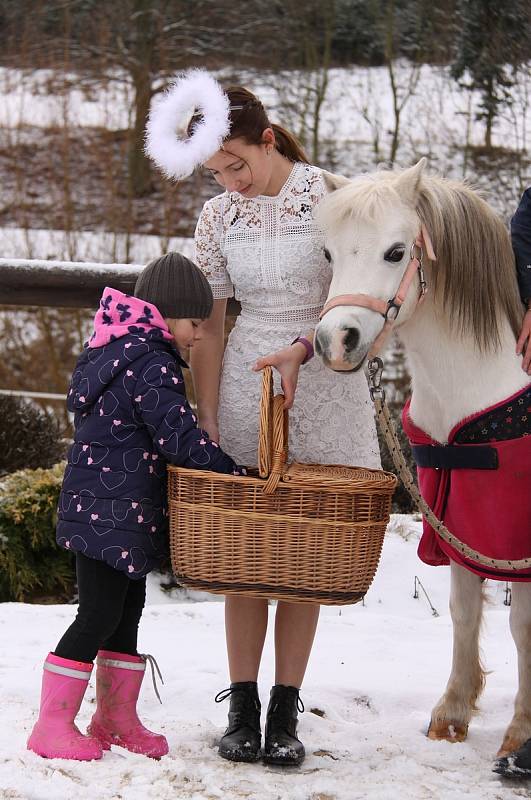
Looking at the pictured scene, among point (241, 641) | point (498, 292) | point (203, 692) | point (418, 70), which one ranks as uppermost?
point (418, 70)

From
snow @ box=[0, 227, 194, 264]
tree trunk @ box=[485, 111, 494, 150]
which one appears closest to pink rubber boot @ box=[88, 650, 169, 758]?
snow @ box=[0, 227, 194, 264]

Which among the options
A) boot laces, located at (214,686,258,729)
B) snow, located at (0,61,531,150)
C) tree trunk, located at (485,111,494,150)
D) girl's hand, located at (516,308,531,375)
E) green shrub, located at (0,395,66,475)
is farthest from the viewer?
snow, located at (0,61,531,150)

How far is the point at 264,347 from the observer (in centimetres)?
246

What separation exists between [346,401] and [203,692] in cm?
109

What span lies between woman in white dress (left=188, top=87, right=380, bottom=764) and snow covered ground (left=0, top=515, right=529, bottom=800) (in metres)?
0.17

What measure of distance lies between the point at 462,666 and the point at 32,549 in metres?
2.00

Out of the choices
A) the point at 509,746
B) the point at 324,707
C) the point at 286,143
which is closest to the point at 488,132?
the point at 286,143

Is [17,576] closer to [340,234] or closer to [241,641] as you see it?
[241,641]

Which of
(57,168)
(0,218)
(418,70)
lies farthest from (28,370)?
(418,70)

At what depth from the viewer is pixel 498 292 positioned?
92.3 inches

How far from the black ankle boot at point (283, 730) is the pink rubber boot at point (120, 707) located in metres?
0.28

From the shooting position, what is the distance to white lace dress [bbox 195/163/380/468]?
2422mm

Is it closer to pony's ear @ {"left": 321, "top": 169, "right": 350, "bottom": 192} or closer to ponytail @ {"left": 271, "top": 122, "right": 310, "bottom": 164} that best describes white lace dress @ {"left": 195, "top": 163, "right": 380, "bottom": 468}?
ponytail @ {"left": 271, "top": 122, "right": 310, "bottom": 164}

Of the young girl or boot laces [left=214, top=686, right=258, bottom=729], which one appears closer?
the young girl
